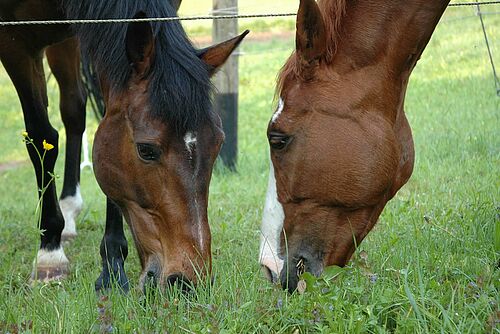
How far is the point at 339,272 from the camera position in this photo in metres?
3.25

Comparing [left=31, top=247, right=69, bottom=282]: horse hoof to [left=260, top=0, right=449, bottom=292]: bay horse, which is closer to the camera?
[left=260, top=0, right=449, bottom=292]: bay horse

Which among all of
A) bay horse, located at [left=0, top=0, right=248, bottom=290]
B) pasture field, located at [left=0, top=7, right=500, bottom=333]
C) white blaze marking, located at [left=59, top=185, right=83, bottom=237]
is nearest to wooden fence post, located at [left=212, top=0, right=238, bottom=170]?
pasture field, located at [left=0, top=7, right=500, bottom=333]

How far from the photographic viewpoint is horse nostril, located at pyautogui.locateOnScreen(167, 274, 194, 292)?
3363mm

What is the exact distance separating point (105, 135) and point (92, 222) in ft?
8.72

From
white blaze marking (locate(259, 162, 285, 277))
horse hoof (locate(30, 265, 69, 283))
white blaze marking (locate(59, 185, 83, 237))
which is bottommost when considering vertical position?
white blaze marking (locate(59, 185, 83, 237))

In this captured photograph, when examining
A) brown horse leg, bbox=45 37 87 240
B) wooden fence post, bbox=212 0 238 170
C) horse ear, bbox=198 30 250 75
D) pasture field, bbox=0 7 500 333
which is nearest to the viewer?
pasture field, bbox=0 7 500 333

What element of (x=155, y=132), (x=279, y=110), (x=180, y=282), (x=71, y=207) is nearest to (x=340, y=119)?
(x=279, y=110)

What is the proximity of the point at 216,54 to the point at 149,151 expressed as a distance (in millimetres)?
594

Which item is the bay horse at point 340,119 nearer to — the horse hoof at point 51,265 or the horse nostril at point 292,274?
the horse nostril at point 292,274

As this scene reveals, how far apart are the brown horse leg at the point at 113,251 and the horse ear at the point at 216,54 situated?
0.90m

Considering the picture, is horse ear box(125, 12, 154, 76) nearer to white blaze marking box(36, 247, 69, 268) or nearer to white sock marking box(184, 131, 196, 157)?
white sock marking box(184, 131, 196, 157)

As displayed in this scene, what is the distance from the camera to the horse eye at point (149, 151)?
11.6 feet

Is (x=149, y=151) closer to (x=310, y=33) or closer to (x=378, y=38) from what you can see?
(x=310, y=33)

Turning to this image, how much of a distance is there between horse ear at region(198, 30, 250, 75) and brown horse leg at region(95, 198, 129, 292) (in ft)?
2.94
